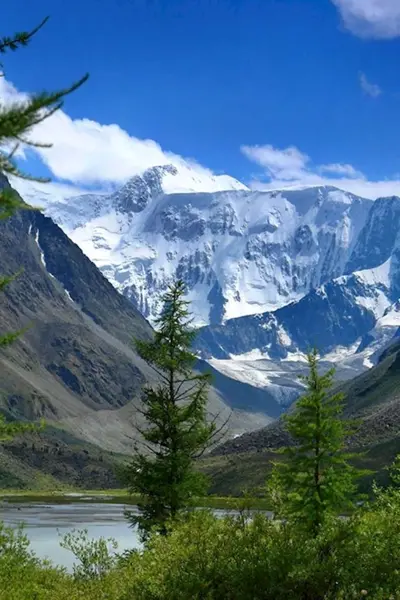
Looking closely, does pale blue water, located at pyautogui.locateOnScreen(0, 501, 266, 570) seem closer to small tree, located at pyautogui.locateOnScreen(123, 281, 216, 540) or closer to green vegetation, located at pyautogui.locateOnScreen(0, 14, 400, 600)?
small tree, located at pyautogui.locateOnScreen(123, 281, 216, 540)

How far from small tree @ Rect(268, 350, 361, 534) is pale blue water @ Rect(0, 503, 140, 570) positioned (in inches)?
1616

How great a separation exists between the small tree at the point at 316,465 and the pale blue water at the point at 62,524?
41.0 metres

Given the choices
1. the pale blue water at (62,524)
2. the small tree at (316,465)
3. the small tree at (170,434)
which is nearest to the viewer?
the small tree at (316,465)

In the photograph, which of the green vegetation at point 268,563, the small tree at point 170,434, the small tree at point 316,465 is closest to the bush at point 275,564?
the green vegetation at point 268,563

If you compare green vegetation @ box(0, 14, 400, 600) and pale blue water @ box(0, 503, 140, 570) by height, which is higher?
green vegetation @ box(0, 14, 400, 600)

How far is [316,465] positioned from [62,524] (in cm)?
11355

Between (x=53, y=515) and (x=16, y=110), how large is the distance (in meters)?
165

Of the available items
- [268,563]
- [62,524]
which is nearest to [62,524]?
[62,524]

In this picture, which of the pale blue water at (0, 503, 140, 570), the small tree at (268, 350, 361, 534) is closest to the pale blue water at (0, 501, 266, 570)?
the pale blue water at (0, 503, 140, 570)

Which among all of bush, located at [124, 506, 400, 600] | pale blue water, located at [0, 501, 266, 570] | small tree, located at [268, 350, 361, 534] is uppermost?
small tree, located at [268, 350, 361, 534]

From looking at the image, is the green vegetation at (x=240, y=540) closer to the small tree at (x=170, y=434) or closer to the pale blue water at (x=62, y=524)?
the small tree at (x=170, y=434)

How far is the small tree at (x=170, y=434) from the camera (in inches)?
1598

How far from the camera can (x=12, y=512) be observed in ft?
574

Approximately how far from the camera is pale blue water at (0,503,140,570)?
99.7 m
